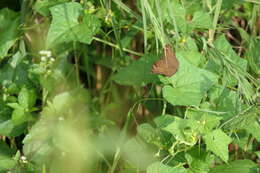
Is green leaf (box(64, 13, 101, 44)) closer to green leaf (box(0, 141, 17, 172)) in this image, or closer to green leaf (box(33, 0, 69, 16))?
green leaf (box(33, 0, 69, 16))

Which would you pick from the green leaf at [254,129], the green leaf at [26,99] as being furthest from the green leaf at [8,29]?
the green leaf at [254,129]

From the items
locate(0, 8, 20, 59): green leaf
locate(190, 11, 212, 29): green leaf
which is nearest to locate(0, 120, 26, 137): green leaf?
locate(0, 8, 20, 59): green leaf

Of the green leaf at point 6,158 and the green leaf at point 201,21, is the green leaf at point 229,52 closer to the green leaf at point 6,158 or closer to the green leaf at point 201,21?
the green leaf at point 201,21

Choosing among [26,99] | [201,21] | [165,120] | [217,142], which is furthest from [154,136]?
[26,99]

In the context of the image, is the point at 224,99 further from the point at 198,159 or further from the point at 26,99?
the point at 26,99

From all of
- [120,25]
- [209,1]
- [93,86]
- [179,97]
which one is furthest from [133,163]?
[93,86]

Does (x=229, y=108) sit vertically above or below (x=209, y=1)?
below

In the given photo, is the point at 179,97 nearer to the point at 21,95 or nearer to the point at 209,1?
the point at 209,1
